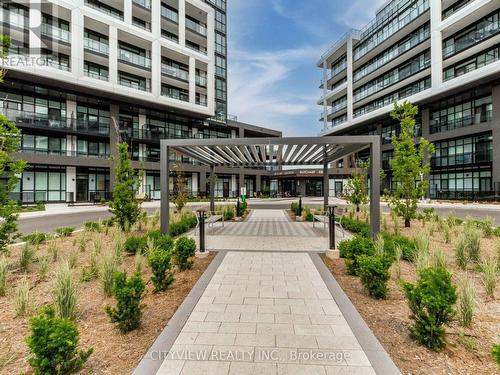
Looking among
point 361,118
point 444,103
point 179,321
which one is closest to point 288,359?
point 179,321

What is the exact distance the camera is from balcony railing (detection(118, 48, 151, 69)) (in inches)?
1255

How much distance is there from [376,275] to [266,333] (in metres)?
2.40

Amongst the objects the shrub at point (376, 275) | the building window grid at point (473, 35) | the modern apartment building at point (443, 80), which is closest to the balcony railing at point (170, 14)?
the modern apartment building at point (443, 80)

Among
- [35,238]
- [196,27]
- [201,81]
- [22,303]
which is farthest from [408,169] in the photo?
[196,27]

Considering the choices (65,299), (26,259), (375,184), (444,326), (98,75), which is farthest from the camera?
(98,75)

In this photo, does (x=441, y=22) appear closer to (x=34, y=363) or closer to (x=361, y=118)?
(x=361, y=118)

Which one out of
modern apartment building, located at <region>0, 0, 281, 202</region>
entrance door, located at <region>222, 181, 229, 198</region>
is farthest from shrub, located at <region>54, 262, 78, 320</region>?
entrance door, located at <region>222, 181, 229, 198</region>

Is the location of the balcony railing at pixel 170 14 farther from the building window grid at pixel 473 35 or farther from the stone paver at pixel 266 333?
the stone paver at pixel 266 333

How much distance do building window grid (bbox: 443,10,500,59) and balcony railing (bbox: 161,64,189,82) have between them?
3301 centimetres

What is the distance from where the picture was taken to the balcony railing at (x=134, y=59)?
31875 millimetres

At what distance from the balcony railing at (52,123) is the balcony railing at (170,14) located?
659 inches

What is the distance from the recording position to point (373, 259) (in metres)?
4.97

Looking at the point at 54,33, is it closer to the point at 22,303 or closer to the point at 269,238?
the point at 269,238

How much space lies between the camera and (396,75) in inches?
1576
